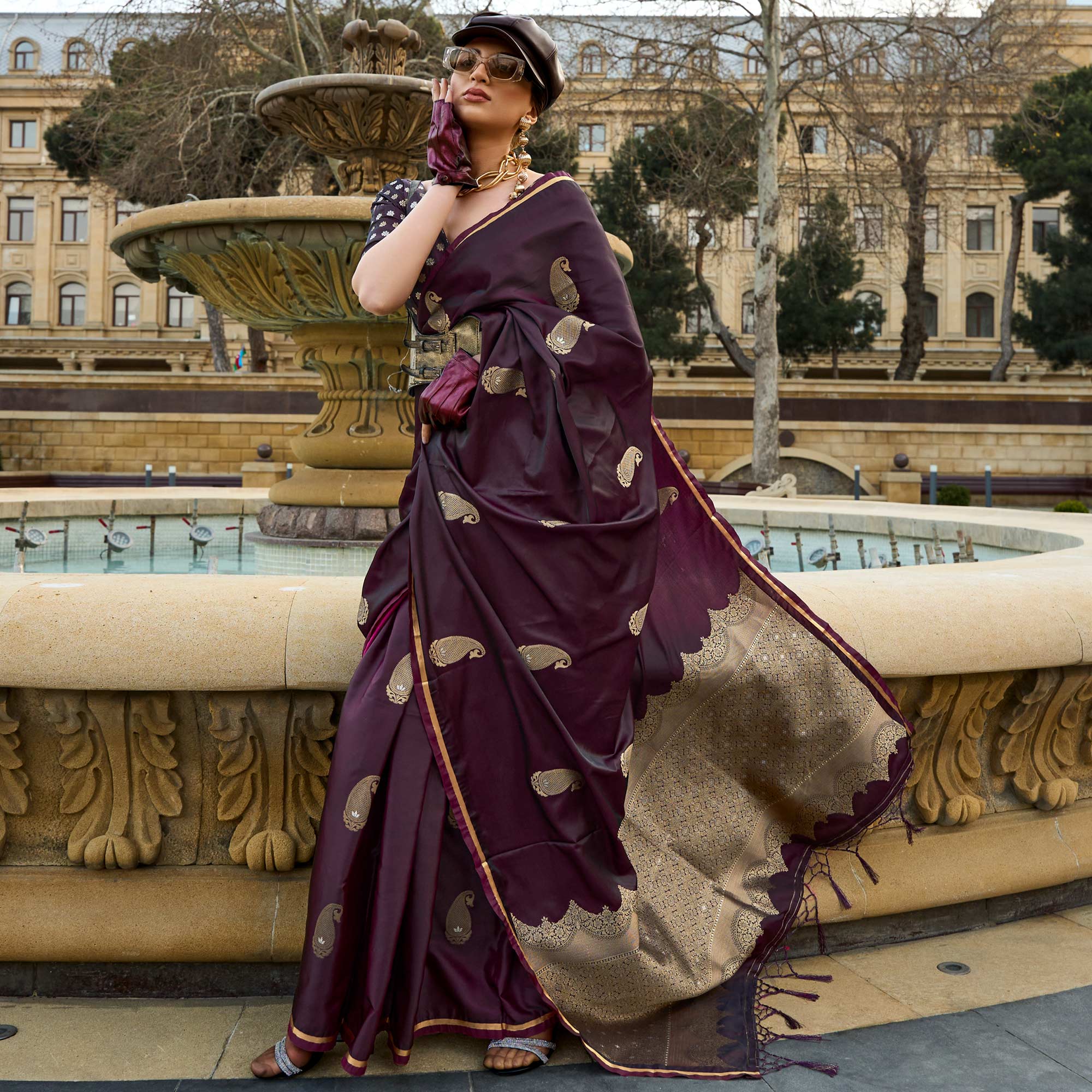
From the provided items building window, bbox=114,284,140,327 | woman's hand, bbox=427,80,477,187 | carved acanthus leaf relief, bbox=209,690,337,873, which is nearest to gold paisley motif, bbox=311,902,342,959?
carved acanthus leaf relief, bbox=209,690,337,873

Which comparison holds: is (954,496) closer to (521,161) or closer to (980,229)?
(521,161)

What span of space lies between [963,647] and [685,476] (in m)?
0.77

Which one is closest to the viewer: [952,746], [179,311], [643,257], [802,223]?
[952,746]

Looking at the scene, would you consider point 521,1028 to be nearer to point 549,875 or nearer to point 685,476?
point 549,875

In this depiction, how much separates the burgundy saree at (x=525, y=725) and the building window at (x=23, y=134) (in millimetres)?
51598

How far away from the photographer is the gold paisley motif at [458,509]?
2088mm

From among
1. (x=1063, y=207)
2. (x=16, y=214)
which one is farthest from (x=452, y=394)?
(x=16, y=214)

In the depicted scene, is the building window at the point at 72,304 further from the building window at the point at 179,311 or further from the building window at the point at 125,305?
the building window at the point at 179,311

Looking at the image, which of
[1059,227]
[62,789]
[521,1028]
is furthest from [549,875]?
[1059,227]

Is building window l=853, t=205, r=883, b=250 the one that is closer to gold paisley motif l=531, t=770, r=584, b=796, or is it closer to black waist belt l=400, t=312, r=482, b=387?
black waist belt l=400, t=312, r=482, b=387

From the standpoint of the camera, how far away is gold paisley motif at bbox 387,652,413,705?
2076 millimetres

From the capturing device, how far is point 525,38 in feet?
7.00

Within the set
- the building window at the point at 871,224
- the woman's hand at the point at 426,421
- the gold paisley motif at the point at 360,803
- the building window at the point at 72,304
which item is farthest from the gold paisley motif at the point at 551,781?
the building window at the point at 72,304

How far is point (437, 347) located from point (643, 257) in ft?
85.5
